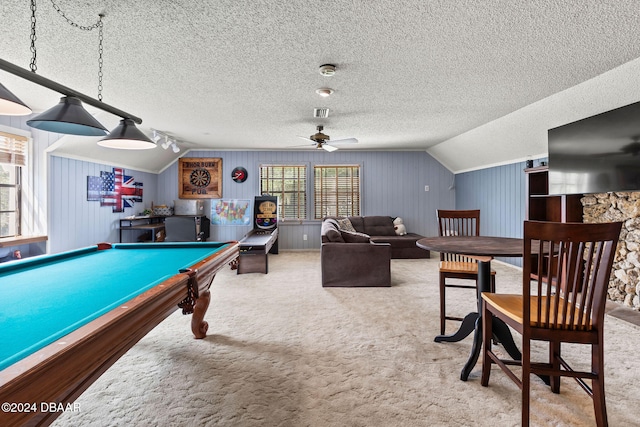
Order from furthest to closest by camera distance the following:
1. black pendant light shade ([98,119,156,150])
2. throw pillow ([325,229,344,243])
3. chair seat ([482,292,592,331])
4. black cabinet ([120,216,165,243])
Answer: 1. black cabinet ([120,216,165,243])
2. throw pillow ([325,229,344,243])
3. black pendant light shade ([98,119,156,150])
4. chair seat ([482,292,592,331])

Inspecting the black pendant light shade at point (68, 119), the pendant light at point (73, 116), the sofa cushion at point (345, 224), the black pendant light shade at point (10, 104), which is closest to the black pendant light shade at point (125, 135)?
the pendant light at point (73, 116)

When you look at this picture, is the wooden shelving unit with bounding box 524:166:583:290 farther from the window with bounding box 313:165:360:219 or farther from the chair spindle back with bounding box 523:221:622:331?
the window with bounding box 313:165:360:219

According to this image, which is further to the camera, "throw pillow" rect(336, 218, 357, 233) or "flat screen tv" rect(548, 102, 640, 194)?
"throw pillow" rect(336, 218, 357, 233)

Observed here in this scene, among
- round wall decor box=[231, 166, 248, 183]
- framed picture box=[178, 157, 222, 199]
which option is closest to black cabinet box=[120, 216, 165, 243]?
framed picture box=[178, 157, 222, 199]

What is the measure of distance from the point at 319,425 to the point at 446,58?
9.41 ft

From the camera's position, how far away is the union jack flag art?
16.9ft

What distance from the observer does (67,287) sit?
153 centimetres

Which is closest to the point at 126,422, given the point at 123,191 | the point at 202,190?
the point at 123,191

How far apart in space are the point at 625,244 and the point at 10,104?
5497 mm

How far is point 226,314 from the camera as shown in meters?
3.15

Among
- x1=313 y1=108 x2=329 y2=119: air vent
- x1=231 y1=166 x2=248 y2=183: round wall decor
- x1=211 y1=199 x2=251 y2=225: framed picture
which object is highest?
x1=313 y1=108 x2=329 y2=119: air vent

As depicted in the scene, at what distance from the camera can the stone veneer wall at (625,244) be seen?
Answer: 3307 millimetres

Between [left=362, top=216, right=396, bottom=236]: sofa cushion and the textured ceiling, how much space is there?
3151 mm

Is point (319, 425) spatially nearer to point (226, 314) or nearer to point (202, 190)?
point (226, 314)
